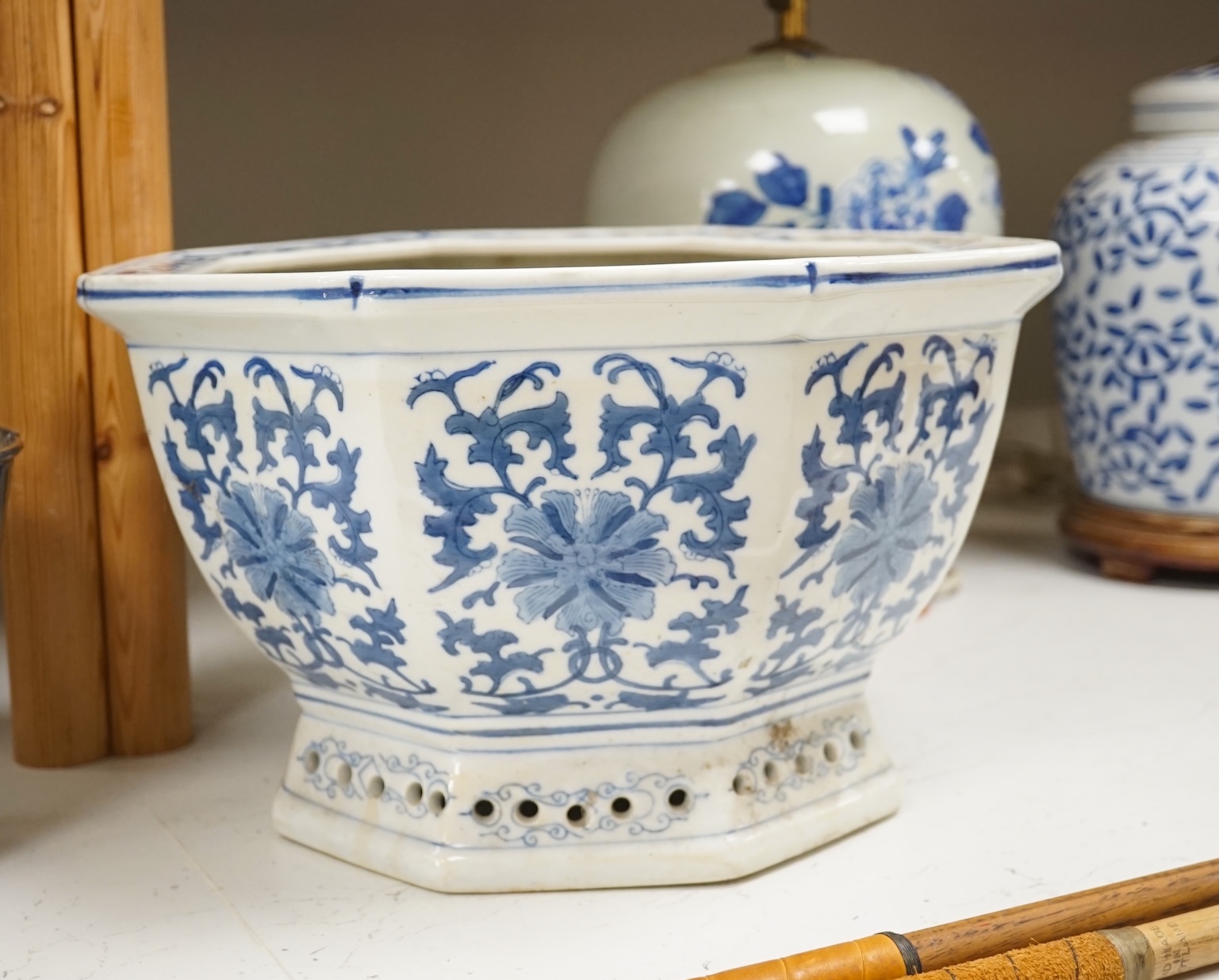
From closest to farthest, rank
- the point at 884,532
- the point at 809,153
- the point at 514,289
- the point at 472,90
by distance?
1. the point at 514,289
2. the point at 884,532
3. the point at 809,153
4. the point at 472,90

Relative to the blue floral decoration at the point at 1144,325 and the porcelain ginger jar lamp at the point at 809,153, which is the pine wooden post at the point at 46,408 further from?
the blue floral decoration at the point at 1144,325

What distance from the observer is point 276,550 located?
579mm

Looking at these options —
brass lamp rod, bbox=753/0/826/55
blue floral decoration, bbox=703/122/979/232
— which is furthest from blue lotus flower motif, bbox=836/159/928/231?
brass lamp rod, bbox=753/0/826/55

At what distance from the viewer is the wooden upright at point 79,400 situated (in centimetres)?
69

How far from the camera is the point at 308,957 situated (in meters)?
0.55

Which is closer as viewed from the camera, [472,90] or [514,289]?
[514,289]

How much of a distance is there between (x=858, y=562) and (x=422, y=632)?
0.59ft

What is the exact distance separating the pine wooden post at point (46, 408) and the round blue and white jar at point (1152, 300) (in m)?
0.68

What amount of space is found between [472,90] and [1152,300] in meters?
0.60

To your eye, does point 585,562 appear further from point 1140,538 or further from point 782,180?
point 1140,538

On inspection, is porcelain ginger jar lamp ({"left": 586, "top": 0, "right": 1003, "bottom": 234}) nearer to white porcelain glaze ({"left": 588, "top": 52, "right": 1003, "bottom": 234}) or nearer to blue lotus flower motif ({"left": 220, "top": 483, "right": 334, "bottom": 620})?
white porcelain glaze ({"left": 588, "top": 52, "right": 1003, "bottom": 234})

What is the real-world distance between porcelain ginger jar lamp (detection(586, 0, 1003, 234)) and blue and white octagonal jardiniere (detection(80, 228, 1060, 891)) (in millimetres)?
256

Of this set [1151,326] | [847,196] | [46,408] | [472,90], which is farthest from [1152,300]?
[46,408]

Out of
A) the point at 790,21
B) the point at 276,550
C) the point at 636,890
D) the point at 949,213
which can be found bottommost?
the point at 636,890
